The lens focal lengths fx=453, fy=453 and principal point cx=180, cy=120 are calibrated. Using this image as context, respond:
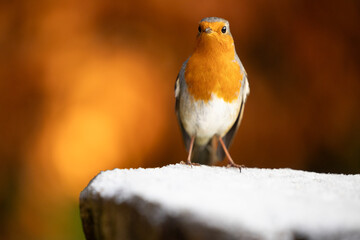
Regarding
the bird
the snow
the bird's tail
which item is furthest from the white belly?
the snow

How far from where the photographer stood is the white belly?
1.88m

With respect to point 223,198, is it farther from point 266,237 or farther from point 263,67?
point 263,67

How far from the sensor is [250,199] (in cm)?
105

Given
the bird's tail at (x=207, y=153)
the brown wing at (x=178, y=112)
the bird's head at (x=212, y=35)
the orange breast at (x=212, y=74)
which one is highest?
the bird's head at (x=212, y=35)

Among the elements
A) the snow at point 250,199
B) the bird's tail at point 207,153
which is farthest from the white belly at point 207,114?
the snow at point 250,199

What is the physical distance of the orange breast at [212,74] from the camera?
72.4 inches

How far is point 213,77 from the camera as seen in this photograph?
6.04ft

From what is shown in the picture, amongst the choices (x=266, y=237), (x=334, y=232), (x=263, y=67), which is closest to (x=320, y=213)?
(x=334, y=232)

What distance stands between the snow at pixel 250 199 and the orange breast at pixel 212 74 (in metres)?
0.52

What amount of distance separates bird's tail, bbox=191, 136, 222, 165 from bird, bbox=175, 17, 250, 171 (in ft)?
0.64

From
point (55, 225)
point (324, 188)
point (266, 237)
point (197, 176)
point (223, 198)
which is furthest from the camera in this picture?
point (55, 225)

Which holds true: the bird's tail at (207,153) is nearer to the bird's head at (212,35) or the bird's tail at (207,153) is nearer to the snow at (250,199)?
the bird's head at (212,35)

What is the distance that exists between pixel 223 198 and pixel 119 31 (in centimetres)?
205

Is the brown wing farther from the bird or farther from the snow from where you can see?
the snow
